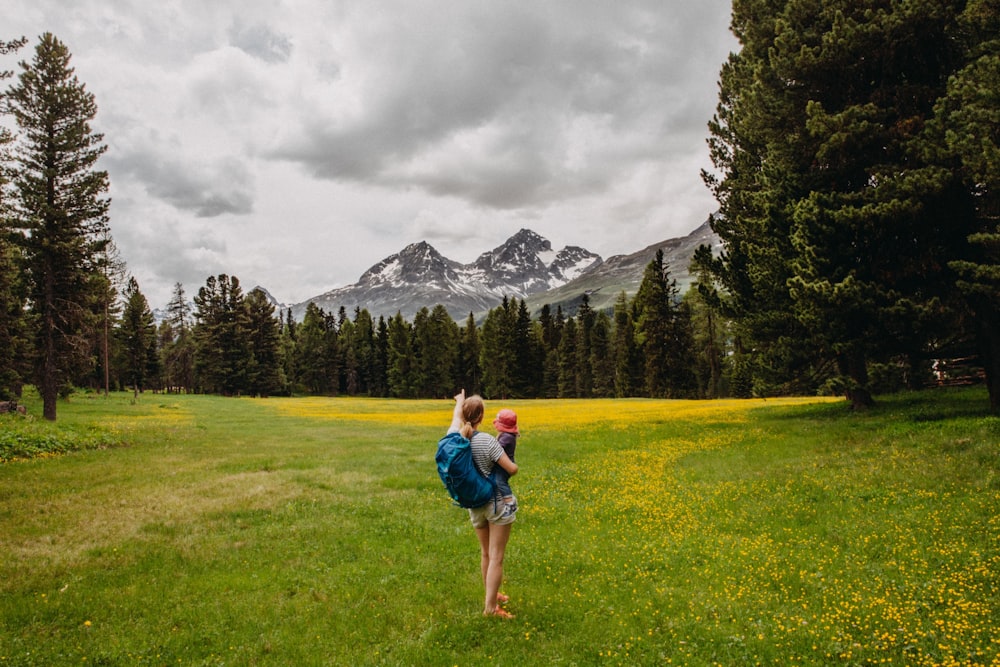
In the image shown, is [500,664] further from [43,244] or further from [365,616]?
[43,244]

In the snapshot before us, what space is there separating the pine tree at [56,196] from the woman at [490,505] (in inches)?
1214

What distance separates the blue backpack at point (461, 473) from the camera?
248 inches

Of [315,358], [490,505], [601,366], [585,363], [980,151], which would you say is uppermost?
[980,151]

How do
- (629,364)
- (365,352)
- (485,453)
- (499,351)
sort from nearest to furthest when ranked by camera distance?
1. (485,453)
2. (629,364)
3. (499,351)
4. (365,352)

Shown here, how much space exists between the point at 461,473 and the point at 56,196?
33578mm

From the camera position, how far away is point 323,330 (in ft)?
340

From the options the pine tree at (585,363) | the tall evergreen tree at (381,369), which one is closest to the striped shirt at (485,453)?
the pine tree at (585,363)

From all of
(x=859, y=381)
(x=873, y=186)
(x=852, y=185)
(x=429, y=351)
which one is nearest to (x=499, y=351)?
(x=429, y=351)

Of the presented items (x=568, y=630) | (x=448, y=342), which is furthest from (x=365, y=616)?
(x=448, y=342)

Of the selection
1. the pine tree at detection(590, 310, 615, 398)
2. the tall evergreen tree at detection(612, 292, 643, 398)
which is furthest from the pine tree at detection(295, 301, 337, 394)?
the tall evergreen tree at detection(612, 292, 643, 398)

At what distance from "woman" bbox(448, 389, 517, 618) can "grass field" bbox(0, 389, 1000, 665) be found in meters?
0.60

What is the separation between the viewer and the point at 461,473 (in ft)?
20.7

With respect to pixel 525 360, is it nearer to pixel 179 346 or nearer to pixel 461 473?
pixel 179 346

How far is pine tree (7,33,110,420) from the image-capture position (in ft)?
89.7
